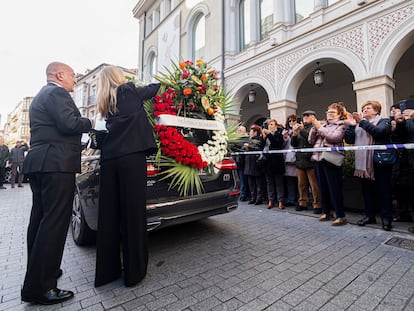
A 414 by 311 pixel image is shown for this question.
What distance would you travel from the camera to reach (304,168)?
4.78 metres

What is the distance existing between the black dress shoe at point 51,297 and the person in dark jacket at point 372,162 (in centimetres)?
423

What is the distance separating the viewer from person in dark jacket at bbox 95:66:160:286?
2178 millimetres

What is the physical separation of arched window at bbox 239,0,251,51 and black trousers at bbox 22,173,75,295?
1182 centimetres

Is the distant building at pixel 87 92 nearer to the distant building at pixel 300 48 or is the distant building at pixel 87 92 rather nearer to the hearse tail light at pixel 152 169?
the distant building at pixel 300 48

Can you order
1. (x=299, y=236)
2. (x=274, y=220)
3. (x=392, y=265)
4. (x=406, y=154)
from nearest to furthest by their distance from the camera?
(x=392, y=265) → (x=299, y=236) → (x=406, y=154) → (x=274, y=220)

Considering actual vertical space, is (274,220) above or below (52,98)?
below

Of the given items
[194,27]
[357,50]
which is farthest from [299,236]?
[194,27]


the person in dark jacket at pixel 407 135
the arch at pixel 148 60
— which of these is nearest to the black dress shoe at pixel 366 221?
the person in dark jacket at pixel 407 135

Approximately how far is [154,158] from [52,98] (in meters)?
1.12

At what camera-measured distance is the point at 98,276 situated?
219cm

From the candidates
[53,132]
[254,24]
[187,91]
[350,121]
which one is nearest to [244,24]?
[254,24]

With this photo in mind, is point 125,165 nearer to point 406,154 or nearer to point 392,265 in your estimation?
point 392,265

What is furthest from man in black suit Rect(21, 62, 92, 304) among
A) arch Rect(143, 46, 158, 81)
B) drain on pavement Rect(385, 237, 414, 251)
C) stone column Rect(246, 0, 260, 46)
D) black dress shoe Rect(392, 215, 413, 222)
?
arch Rect(143, 46, 158, 81)

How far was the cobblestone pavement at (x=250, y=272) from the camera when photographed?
6.20ft
